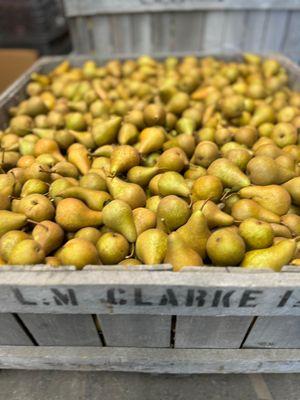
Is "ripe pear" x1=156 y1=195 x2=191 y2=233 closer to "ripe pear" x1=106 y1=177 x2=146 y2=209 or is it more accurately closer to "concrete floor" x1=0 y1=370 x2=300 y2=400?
"ripe pear" x1=106 y1=177 x2=146 y2=209

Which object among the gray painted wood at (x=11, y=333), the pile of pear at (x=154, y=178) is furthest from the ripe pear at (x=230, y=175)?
the gray painted wood at (x=11, y=333)

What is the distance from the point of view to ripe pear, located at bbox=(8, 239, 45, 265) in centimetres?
139

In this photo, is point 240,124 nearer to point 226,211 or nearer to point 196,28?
point 226,211

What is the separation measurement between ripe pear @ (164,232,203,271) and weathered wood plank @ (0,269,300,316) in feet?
0.47

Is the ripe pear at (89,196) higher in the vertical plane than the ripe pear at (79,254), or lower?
lower

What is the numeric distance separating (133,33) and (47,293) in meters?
3.53

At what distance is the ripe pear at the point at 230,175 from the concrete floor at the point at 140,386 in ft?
3.59

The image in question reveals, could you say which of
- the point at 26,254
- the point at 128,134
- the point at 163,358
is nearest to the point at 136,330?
the point at 163,358

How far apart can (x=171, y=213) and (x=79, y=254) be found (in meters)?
0.46

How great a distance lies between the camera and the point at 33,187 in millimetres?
1794

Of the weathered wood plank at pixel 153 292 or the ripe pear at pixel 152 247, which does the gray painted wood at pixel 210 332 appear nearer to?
the weathered wood plank at pixel 153 292

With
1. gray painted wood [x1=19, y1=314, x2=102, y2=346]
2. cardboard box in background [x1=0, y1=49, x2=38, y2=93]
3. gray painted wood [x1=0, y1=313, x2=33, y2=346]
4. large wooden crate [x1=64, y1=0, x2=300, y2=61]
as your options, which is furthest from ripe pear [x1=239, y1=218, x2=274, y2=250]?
cardboard box in background [x1=0, y1=49, x2=38, y2=93]

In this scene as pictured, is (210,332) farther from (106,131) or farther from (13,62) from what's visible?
(13,62)

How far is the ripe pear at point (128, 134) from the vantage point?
216cm
